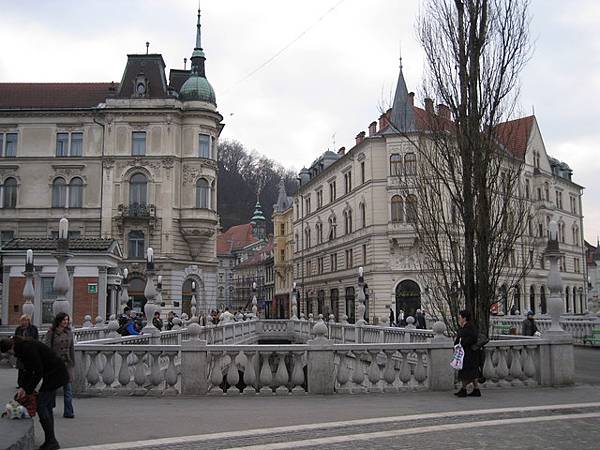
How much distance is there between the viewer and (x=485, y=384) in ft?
43.4

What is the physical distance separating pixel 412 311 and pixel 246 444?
145 ft

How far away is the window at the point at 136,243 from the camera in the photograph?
168ft

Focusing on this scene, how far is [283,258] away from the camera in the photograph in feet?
284

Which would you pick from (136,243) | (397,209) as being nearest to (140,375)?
(136,243)

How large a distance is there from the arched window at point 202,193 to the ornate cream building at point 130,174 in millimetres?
81

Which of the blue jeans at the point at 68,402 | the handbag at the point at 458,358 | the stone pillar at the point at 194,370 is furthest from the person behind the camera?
the stone pillar at the point at 194,370

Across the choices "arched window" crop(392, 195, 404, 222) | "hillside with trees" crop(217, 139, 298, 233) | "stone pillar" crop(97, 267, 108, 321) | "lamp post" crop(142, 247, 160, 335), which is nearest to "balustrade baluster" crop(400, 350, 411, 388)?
"lamp post" crop(142, 247, 160, 335)

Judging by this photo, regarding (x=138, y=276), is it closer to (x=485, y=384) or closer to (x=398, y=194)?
(x=398, y=194)

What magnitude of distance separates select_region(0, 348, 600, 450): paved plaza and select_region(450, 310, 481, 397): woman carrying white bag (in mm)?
318

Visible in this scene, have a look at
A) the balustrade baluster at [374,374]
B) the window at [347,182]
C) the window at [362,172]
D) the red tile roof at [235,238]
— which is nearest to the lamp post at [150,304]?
the balustrade baluster at [374,374]

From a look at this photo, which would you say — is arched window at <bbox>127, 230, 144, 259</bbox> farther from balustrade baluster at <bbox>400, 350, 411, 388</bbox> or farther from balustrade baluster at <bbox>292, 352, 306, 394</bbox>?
balustrade baluster at <bbox>400, 350, 411, 388</bbox>

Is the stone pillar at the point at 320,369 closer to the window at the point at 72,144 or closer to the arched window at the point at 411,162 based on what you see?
the arched window at the point at 411,162

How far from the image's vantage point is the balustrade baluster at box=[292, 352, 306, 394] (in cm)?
1252

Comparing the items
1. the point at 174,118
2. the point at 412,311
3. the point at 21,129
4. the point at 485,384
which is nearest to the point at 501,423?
the point at 485,384
